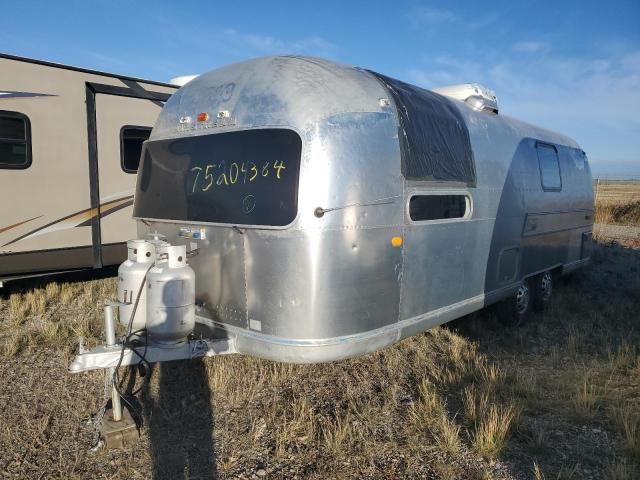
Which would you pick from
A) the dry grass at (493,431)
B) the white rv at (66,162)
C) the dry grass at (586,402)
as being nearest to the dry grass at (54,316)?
the white rv at (66,162)

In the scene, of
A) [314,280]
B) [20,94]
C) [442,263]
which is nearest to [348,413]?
[314,280]

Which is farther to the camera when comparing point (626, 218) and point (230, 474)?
point (626, 218)

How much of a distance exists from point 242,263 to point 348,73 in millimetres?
1629

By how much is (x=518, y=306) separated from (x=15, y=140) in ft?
20.8

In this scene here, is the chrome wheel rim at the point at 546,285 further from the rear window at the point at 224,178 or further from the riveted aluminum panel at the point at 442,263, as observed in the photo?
the rear window at the point at 224,178

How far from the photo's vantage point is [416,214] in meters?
4.02

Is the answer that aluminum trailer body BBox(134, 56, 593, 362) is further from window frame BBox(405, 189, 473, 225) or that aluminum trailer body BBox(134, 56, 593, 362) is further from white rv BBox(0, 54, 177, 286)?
white rv BBox(0, 54, 177, 286)

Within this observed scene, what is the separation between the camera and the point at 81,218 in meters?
6.57

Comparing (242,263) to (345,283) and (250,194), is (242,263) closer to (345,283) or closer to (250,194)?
(250,194)

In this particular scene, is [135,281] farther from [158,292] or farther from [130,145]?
[130,145]

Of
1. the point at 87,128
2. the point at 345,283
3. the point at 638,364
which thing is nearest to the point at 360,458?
the point at 345,283

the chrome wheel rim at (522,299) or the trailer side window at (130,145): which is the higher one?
the trailer side window at (130,145)

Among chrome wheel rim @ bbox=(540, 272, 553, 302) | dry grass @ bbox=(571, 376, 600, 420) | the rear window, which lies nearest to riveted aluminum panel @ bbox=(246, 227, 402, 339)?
the rear window

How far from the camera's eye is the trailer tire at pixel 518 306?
6.25 metres
